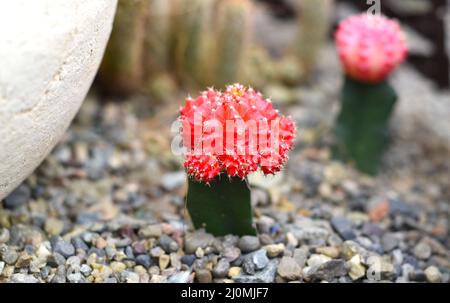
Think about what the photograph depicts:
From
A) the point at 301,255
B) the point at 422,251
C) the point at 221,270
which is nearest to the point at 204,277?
the point at 221,270

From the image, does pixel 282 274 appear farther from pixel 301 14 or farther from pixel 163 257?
pixel 301 14

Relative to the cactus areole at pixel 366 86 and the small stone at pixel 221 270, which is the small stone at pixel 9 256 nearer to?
the small stone at pixel 221 270

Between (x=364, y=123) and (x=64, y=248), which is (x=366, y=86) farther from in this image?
(x=64, y=248)

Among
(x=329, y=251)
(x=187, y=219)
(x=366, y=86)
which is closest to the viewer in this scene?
(x=329, y=251)

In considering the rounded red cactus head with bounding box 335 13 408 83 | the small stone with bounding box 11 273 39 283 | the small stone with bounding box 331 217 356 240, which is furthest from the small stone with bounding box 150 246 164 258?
the rounded red cactus head with bounding box 335 13 408 83

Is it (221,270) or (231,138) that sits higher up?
(231,138)

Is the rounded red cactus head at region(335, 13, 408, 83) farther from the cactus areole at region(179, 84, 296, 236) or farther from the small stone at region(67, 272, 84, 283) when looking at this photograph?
the small stone at region(67, 272, 84, 283)

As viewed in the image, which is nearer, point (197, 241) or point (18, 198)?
point (197, 241)
